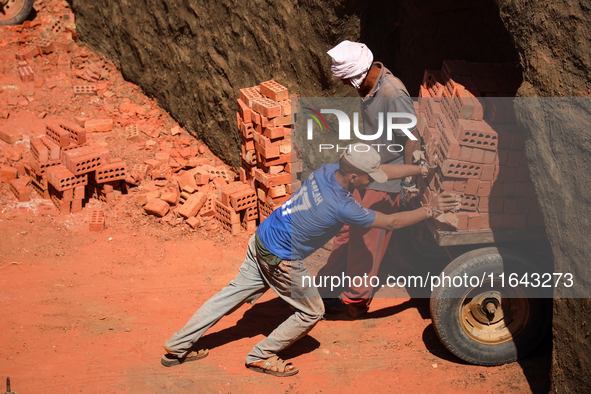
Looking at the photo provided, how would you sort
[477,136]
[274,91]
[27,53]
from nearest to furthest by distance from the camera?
[477,136] < [274,91] < [27,53]

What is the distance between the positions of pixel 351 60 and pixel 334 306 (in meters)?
2.47

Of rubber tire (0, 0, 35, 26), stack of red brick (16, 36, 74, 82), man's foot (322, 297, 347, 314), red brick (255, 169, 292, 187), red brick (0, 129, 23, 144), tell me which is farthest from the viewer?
rubber tire (0, 0, 35, 26)

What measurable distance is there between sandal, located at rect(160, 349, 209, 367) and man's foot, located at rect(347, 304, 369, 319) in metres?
1.50

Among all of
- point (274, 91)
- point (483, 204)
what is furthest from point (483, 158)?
point (274, 91)

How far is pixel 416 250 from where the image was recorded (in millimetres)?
5410

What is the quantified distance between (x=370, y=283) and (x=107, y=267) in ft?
10.2

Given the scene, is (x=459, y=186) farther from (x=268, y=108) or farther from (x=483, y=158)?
(x=268, y=108)

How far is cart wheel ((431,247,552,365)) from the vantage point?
420cm

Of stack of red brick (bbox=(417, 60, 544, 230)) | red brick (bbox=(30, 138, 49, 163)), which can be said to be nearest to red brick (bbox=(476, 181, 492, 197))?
stack of red brick (bbox=(417, 60, 544, 230))

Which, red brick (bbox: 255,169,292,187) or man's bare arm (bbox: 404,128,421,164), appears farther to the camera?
red brick (bbox: 255,169,292,187)

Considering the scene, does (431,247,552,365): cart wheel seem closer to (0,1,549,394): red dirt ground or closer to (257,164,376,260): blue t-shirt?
(0,1,549,394): red dirt ground

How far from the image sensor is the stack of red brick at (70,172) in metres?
6.62

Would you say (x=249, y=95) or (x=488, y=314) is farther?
(x=249, y=95)

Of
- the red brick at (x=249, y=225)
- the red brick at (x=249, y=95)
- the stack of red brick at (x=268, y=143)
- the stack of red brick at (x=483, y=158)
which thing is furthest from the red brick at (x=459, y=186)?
the red brick at (x=249, y=225)
